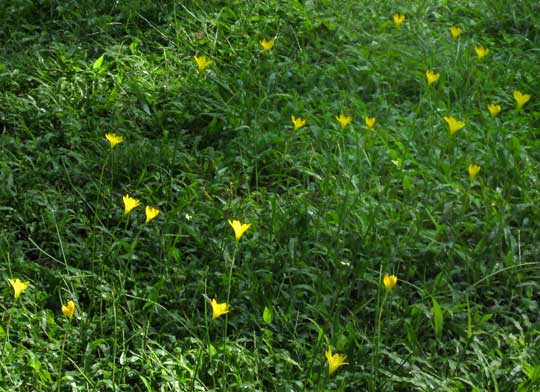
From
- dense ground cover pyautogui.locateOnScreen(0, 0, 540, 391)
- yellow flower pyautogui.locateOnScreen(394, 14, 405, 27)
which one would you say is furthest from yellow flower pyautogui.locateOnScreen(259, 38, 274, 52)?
yellow flower pyautogui.locateOnScreen(394, 14, 405, 27)

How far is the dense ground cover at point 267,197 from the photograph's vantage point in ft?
9.49

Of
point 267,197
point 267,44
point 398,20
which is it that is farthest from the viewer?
point 398,20

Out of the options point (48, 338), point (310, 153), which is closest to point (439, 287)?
point (310, 153)

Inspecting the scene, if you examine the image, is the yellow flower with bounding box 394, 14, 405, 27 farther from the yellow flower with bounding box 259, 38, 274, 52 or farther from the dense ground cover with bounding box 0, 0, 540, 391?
the yellow flower with bounding box 259, 38, 274, 52

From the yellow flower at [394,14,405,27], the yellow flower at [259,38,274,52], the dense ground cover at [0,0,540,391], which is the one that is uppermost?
the yellow flower at [394,14,405,27]

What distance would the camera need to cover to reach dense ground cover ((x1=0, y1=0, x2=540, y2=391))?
2893mm

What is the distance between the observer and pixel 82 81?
4266 millimetres

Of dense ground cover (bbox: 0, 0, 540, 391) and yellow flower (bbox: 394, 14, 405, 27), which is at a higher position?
yellow flower (bbox: 394, 14, 405, 27)

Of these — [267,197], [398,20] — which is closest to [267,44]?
[398,20]

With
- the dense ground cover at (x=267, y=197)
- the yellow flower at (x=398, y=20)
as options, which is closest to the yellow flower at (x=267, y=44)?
the dense ground cover at (x=267, y=197)

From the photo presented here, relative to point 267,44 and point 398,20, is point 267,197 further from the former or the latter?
point 398,20

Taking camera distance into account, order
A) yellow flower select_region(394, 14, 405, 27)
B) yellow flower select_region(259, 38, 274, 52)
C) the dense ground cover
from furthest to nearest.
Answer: yellow flower select_region(394, 14, 405, 27), yellow flower select_region(259, 38, 274, 52), the dense ground cover

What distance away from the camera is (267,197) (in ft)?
12.0

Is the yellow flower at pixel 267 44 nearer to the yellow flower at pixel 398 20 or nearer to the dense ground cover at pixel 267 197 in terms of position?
the dense ground cover at pixel 267 197
